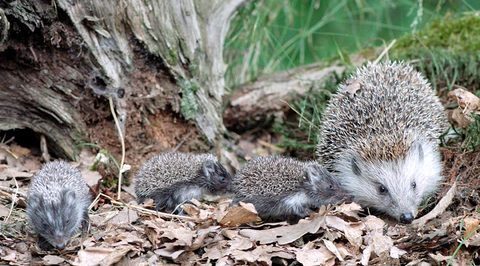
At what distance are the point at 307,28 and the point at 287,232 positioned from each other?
19.6 ft

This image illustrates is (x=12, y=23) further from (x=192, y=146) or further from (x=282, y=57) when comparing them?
(x=282, y=57)

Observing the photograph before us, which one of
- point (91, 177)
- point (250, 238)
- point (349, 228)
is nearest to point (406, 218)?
point (349, 228)

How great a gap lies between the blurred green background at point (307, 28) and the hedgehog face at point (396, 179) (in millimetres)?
3290

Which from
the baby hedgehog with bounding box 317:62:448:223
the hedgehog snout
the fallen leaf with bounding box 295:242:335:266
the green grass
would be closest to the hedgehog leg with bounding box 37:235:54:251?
the hedgehog snout

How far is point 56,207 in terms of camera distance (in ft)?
19.3

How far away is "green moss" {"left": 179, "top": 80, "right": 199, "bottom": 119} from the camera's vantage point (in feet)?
26.6

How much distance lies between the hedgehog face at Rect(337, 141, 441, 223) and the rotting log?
6.37ft

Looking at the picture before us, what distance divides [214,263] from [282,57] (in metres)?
5.85

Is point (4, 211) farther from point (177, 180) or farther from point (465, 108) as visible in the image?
point (465, 108)

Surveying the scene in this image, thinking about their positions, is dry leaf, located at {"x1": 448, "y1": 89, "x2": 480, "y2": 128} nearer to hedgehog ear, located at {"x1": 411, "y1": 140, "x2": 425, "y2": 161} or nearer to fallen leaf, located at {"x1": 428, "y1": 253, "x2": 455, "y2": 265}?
hedgehog ear, located at {"x1": 411, "y1": 140, "x2": 425, "y2": 161}

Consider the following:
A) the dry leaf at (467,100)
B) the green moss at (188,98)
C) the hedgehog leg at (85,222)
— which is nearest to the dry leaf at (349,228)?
the hedgehog leg at (85,222)

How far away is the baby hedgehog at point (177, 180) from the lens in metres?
7.01

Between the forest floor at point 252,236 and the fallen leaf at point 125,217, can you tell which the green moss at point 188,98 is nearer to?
the forest floor at point 252,236

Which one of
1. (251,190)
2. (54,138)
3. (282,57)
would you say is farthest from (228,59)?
(251,190)
